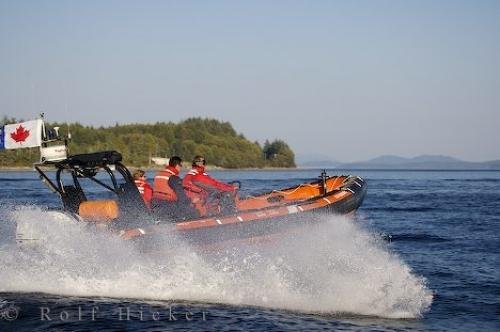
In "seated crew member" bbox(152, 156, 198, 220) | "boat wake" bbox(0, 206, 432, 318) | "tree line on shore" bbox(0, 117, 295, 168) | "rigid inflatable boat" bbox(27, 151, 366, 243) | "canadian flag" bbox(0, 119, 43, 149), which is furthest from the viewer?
"tree line on shore" bbox(0, 117, 295, 168)

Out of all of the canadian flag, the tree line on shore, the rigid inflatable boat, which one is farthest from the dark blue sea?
the tree line on shore

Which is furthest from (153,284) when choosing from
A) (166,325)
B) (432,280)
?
(432,280)

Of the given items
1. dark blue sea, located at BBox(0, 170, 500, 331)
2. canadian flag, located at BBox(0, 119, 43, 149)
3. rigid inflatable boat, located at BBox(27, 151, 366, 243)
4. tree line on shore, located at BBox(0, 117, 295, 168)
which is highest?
tree line on shore, located at BBox(0, 117, 295, 168)

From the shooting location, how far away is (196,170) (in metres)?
10.8

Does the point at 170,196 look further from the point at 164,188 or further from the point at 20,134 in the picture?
the point at 20,134

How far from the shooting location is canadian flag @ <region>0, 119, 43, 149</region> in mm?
9547

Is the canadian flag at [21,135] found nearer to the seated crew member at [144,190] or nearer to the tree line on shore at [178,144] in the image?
the seated crew member at [144,190]

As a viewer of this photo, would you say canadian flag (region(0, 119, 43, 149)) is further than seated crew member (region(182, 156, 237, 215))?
No

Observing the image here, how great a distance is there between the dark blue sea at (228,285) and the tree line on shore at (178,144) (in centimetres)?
7271

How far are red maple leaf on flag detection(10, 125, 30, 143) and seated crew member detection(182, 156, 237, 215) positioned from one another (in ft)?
8.37

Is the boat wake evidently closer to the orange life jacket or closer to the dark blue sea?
the dark blue sea

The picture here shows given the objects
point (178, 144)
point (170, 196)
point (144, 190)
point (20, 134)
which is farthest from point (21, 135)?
point (178, 144)

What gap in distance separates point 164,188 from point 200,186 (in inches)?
26.8

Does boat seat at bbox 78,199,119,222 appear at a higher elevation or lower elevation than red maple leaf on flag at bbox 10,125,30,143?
lower
